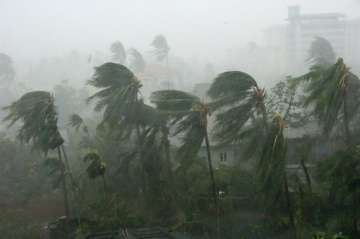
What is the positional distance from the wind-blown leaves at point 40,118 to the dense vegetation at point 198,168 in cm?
3

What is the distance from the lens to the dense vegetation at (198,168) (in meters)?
9.32

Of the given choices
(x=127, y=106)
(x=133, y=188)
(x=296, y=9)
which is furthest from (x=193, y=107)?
(x=296, y=9)

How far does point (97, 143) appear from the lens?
1823cm

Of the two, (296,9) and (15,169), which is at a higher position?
(296,9)

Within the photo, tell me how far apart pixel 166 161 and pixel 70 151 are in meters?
12.5

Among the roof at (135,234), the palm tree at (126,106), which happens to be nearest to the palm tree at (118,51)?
the palm tree at (126,106)

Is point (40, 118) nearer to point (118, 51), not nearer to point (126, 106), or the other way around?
point (126, 106)

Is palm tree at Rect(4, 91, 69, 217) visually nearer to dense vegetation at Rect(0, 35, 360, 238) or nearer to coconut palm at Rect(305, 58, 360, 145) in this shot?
dense vegetation at Rect(0, 35, 360, 238)

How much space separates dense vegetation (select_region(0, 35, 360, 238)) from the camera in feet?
30.6

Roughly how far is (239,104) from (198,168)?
614 cm

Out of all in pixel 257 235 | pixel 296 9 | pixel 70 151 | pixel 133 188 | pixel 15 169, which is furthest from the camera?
pixel 296 9

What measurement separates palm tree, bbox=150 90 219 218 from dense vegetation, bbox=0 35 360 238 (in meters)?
0.03

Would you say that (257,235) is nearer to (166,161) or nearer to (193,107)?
(166,161)

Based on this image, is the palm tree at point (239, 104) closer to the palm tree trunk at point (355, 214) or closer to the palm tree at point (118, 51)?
the palm tree trunk at point (355, 214)
